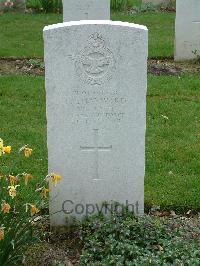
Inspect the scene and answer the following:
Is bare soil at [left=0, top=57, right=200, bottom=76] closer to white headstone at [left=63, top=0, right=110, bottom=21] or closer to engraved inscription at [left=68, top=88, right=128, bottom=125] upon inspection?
white headstone at [left=63, top=0, right=110, bottom=21]

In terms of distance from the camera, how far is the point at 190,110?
7277 millimetres

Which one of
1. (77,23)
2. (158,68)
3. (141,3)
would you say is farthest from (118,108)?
(141,3)

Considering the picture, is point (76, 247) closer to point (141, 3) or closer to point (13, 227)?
point (13, 227)

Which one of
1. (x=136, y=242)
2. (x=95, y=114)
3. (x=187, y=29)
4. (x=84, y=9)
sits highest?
(x=84, y=9)

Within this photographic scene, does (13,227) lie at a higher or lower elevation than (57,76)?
lower

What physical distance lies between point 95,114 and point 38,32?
26.3 ft

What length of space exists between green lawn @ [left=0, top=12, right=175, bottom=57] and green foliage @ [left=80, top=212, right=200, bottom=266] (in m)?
6.08

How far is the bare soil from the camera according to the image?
359 inches

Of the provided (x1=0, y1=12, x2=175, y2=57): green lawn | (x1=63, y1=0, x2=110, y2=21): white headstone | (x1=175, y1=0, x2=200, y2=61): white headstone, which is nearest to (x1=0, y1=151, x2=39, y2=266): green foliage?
(x1=63, y1=0, x2=110, y2=21): white headstone

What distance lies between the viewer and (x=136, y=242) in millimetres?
4137

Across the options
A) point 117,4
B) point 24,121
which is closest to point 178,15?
point 24,121

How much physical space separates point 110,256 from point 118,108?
105cm

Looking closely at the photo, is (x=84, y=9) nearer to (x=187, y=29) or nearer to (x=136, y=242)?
(x=187, y=29)

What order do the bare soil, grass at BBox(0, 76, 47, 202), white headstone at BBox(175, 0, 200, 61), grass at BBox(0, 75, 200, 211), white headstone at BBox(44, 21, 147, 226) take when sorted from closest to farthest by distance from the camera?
white headstone at BBox(44, 21, 147, 226), grass at BBox(0, 75, 200, 211), grass at BBox(0, 76, 47, 202), the bare soil, white headstone at BBox(175, 0, 200, 61)
